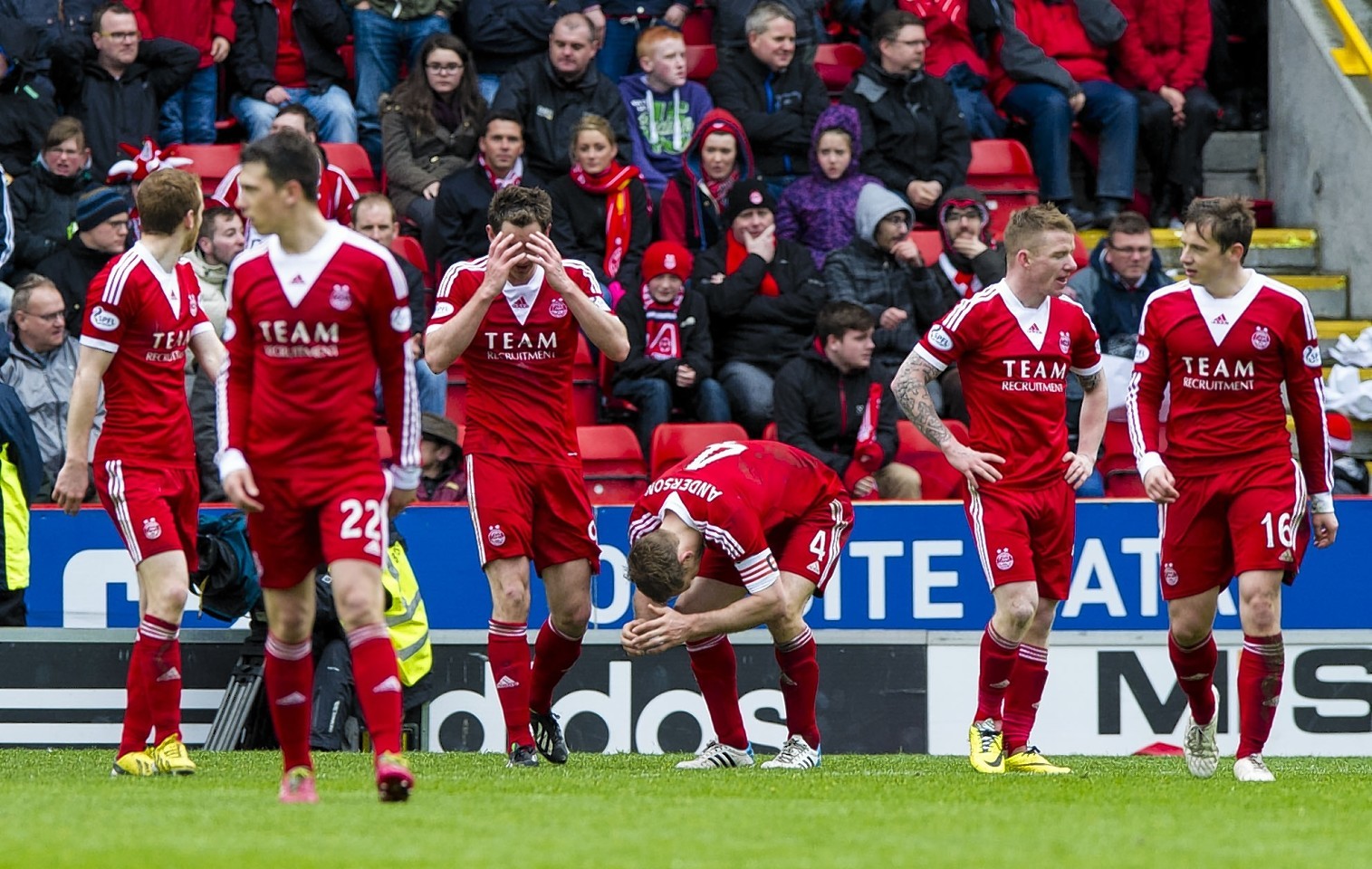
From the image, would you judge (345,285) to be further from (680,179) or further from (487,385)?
(680,179)

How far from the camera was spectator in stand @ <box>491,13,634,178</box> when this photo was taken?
1435 cm

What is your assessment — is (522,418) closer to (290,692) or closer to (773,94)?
(290,692)

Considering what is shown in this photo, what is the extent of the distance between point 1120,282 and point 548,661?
21.2 feet

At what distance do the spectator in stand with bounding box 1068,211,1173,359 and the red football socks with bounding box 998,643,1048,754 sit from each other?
5.15m

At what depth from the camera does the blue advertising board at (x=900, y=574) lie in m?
11.4

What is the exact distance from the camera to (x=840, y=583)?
11617 millimetres

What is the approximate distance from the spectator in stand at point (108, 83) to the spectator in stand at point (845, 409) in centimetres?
527

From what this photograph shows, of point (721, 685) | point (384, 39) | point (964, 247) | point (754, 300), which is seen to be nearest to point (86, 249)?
point (384, 39)

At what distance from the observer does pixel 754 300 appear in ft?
44.0

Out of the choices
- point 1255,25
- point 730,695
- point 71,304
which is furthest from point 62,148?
point 1255,25

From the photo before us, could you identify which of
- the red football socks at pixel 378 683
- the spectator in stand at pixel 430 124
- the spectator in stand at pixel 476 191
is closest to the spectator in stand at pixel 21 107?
the spectator in stand at pixel 430 124

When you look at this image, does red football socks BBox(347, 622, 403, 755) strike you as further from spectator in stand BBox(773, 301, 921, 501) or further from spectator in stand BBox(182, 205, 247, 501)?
spectator in stand BBox(773, 301, 921, 501)

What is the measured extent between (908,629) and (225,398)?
19.4ft

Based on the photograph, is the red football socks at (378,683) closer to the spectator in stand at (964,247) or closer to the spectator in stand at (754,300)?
the spectator in stand at (754,300)
